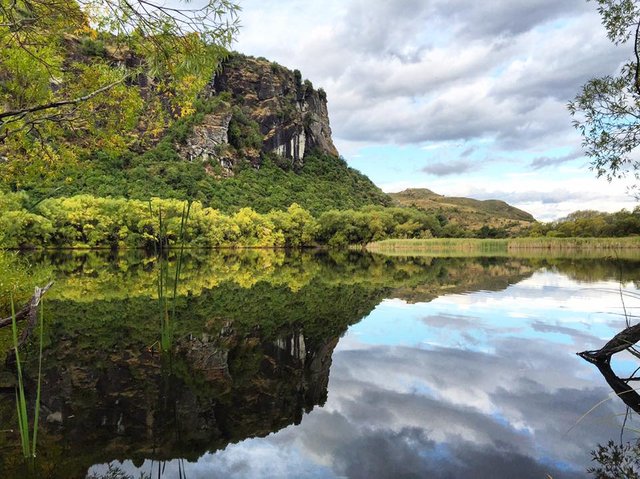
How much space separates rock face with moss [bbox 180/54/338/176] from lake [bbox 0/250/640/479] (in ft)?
406

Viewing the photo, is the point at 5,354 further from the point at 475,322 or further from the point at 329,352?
the point at 475,322

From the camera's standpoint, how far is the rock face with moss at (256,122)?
452ft

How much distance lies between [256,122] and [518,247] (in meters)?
118

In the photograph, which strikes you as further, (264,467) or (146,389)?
(146,389)

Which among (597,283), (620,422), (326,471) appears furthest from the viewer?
(597,283)

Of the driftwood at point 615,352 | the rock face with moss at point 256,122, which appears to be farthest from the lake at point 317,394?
the rock face with moss at point 256,122

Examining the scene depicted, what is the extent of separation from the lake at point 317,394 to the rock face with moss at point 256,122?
123884 millimetres

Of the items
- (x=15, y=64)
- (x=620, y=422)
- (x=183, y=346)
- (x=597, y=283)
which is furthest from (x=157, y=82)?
(x=597, y=283)

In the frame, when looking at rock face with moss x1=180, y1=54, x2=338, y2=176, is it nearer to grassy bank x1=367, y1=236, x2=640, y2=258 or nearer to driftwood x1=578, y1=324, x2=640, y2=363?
grassy bank x1=367, y1=236, x2=640, y2=258

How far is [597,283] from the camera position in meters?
23.0

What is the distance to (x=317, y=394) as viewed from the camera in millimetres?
7672

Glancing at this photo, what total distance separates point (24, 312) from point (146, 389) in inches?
102

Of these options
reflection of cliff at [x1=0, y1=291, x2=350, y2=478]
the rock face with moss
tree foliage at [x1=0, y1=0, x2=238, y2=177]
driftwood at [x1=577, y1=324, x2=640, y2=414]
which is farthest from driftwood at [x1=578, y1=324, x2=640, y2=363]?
the rock face with moss

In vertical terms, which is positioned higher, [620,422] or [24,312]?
[24,312]
